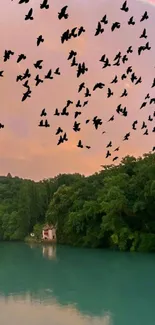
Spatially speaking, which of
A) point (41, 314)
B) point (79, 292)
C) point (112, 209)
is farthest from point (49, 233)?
point (41, 314)

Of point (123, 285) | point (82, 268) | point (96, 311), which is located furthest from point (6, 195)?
point (96, 311)

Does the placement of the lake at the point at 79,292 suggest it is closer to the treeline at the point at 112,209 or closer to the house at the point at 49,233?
the treeline at the point at 112,209

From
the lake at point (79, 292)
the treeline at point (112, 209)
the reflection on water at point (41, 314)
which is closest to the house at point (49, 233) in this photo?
the treeline at point (112, 209)

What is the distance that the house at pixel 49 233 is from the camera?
33506 millimetres

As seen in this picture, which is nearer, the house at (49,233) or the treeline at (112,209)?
the treeline at (112,209)

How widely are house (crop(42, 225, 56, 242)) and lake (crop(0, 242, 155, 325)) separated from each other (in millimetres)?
12782

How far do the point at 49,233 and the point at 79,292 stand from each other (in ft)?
72.7

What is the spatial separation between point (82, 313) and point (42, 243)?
82.7 feet

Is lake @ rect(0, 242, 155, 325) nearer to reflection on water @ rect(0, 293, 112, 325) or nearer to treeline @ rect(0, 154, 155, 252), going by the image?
reflection on water @ rect(0, 293, 112, 325)

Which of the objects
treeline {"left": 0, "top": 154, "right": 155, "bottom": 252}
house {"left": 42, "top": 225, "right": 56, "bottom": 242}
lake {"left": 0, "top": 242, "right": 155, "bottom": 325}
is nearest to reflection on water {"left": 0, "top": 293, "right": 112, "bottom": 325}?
lake {"left": 0, "top": 242, "right": 155, "bottom": 325}

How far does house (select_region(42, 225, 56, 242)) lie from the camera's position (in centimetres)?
3351

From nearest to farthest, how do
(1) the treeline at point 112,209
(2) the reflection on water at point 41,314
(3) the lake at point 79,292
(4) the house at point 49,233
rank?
(2) the reflection on water at point 41,314 → (3) the lake at point 79,292 → (1) the treeline at point 112,209 → (4) the house at point 49,233

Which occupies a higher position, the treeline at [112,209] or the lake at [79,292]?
the treeline at [112,209]

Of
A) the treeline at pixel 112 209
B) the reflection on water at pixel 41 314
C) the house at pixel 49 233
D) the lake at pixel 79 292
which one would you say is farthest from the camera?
the house at pixel 49 233
